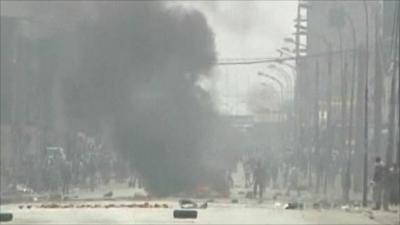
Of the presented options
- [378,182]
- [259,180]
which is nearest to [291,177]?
[259,180]

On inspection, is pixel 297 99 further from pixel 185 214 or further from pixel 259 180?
pixel 185 214

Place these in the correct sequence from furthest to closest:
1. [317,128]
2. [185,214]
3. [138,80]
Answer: [317,128]
[138,80]
[185,214]

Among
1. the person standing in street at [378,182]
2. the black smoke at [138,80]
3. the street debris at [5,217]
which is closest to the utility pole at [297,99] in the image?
the black smoke at [138,80]

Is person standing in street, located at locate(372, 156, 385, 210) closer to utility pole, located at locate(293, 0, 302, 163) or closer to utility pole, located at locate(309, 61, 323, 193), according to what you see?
utility pole, located at locate(309, 61, 323, 193)

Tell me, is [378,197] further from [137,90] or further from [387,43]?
[137,90]

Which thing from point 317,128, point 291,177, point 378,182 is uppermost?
point 317,128

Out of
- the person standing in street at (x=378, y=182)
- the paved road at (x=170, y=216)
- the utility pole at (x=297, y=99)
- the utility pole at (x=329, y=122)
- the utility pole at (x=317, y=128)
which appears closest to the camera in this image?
the paved road at (x=170, y=216)

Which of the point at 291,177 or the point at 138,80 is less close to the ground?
the point at 138,80

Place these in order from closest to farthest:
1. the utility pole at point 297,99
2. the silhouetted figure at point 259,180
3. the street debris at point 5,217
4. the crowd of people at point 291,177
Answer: the street debris at point 5,217 → the crowd of people at point 291,177 → the silhouetted figure at point 259,180 → the utility pole at point 297,99

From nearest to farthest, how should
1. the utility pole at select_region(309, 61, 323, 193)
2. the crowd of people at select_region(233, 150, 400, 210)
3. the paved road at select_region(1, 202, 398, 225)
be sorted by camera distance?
the paved road at select_region(1, 202, 398, 225), the crowd of people at select_region(233, 150, 400, 210), the utility pole at select_region(309, 61, 323, 193)

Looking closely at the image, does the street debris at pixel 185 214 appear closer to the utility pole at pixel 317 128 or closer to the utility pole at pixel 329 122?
the utility pole at pixel 329 122

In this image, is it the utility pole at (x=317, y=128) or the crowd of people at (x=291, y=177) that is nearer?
the crowd of people at (x=291, y=177)

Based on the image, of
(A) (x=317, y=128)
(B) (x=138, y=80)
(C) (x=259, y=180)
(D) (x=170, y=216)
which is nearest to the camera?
(D) (x=170, y=216)

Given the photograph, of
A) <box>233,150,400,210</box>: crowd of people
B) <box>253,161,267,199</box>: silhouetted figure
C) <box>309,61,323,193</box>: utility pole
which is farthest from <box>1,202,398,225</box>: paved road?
<box>309,61,323,193</box>: utility pole
